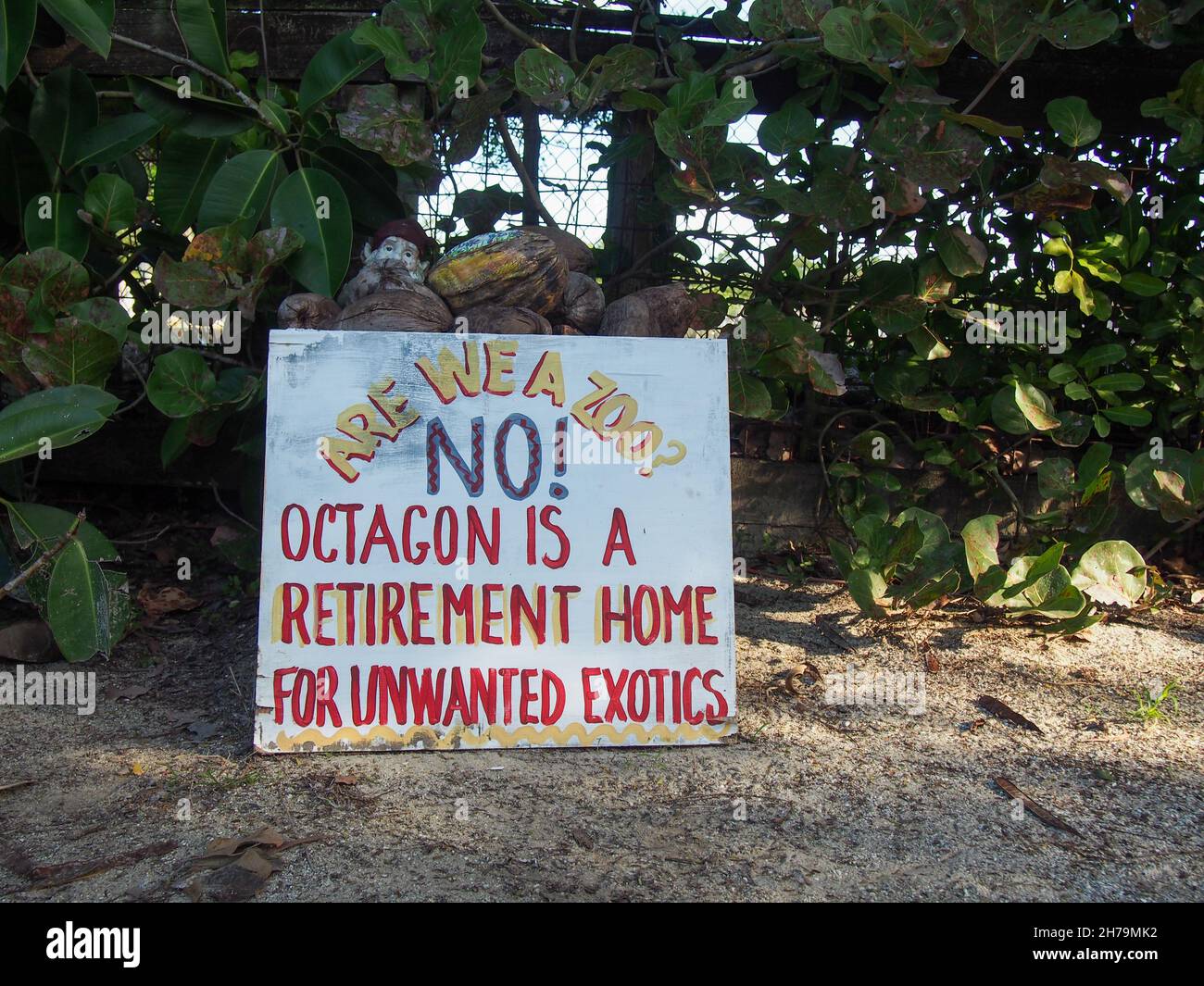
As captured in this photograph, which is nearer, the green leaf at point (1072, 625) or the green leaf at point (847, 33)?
the green leaf at point (847, 33)

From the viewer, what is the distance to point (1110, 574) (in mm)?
2863

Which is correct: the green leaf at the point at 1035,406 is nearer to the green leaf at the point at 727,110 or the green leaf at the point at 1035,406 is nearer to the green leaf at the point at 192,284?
the green leaf at the point at 727,110

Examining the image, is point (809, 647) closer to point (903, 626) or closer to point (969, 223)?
point (903, 626)

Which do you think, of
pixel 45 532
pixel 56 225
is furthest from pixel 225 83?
pixel 45 532

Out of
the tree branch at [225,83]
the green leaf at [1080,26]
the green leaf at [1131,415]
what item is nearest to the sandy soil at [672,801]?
the green leaf at [1131,415]

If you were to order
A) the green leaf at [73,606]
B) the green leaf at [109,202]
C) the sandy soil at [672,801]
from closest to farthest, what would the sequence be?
1. the sandy soil at [672,801]
2. the green leaf at [73,606]
3. the green leaf at [109,202]

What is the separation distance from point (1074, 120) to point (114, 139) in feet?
8.79

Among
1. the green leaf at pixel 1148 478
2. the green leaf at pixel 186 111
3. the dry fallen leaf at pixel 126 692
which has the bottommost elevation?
the dry fallen leaf at pixel 126 692

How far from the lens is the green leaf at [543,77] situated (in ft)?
9.02

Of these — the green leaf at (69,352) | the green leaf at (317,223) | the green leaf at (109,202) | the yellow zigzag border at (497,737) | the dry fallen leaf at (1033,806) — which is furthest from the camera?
the green leaf at (109,202)

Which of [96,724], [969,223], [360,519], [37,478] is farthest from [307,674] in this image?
[969,223]

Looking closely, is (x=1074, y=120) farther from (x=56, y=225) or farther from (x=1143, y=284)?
(x=56, y=225)

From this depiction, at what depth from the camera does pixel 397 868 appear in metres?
1.75

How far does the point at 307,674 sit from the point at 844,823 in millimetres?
1162
